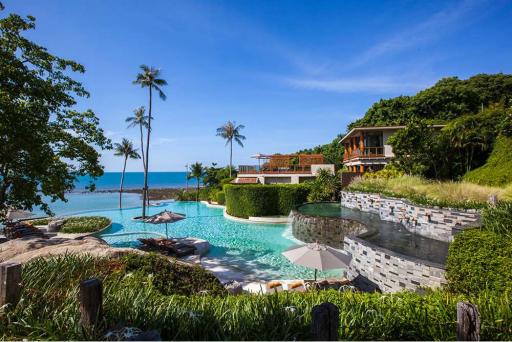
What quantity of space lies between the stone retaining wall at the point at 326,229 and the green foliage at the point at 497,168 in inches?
398

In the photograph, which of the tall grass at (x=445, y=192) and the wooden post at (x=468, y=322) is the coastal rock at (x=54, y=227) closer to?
the tall grass at (x=445, y=192)

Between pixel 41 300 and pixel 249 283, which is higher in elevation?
pixel 41 300

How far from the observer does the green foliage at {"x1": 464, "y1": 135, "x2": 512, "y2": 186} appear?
1662 cm

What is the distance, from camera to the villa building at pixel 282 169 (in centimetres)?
3278

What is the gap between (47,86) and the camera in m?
11.1

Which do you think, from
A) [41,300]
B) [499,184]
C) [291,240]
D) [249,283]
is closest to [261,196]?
[291,240]

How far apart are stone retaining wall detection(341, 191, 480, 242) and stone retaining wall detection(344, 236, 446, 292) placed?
→ 7.73ft

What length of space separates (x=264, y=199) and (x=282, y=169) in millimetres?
9889

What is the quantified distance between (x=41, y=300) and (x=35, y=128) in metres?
8.99

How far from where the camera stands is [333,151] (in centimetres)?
4906

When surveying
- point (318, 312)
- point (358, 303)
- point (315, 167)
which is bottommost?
point (358, 303)

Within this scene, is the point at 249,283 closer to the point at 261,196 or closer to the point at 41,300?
the point at 41,300

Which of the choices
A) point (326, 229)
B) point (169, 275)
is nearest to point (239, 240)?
point (326, 229)

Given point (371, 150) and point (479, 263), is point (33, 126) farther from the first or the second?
point (371, 150)
